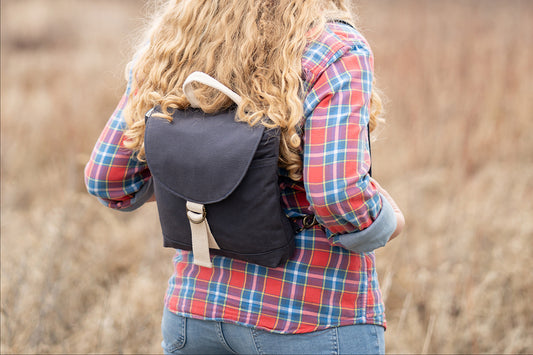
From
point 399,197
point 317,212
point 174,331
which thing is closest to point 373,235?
point 317,212

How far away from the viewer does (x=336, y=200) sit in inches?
41.4

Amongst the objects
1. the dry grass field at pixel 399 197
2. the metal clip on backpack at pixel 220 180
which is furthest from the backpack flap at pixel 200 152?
the dry grass field at pixel 399 197

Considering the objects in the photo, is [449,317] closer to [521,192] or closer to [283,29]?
[521,192]

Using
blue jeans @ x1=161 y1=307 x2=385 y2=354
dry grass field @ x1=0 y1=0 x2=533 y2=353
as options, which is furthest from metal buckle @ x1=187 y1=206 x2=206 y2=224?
dry grass field @ x1=0 y1=0 x2=533 y2=353

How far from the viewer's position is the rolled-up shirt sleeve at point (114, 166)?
129cm

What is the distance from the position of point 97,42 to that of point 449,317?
569 centimetres

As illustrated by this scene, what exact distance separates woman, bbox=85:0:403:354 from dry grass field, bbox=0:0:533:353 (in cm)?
63

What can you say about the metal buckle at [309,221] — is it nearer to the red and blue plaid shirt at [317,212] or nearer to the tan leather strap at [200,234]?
the red and blue plaid shirt at [317,212]

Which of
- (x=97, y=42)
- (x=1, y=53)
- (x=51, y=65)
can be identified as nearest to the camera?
(x=51, y=65)

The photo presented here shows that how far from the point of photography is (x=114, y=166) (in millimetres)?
1299

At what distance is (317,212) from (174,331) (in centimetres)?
48

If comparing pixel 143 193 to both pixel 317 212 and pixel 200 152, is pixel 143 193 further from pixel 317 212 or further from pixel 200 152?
pixel 317 212

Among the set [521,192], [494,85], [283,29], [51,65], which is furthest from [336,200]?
[51,65]

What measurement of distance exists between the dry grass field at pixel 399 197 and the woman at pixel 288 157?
63 centimetres
